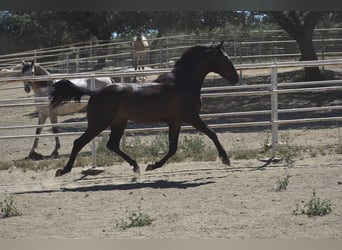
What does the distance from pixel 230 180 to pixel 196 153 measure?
72.0 inches

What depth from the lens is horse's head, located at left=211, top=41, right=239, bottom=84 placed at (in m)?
7.68

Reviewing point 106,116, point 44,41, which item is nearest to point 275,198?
point 106,116

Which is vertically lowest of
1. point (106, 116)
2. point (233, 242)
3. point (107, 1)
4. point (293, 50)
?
point (233, 242)

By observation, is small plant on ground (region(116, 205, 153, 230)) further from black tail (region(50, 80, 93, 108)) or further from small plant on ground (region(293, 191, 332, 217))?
black tail (region(50, 80, 93, 108))

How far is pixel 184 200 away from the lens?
5895mm

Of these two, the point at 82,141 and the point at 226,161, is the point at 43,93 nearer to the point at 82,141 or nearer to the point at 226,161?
the point at 82,141

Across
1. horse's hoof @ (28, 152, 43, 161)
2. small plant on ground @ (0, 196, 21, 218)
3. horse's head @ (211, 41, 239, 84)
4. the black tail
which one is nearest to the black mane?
horse's head @ (211, 41, 239, 84)

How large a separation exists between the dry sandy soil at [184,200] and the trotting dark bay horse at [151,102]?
424 mm

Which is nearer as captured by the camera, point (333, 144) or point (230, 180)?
point (230, 180)

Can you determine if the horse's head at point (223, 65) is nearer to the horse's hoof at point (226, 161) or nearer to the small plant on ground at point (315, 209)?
the horse's hoof at point (226, 161)

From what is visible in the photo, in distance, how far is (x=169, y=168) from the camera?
26.1 ft

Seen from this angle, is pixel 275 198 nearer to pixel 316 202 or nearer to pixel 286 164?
pixel 316 202

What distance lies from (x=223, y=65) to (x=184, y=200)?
2.49 m

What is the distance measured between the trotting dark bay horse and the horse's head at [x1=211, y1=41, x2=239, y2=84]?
0.01 metres
